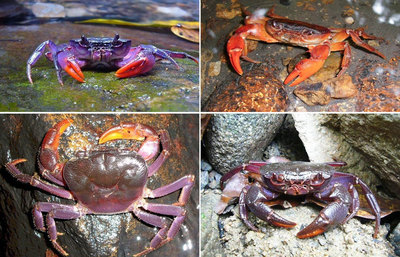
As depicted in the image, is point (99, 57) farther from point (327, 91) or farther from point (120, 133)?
point (327, 91)

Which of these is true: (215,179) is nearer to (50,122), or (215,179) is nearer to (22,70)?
(50,122)

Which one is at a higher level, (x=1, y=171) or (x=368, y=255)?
(x=1, y=171)

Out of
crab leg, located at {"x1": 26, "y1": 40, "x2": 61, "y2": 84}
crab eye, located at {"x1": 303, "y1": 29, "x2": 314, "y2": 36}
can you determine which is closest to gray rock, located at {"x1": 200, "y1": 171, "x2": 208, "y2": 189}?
crab leg, located at {"x1": 26, "y1": 40, "x2": 61, "y2": 84}

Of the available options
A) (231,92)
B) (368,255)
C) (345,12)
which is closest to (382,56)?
(345,12)

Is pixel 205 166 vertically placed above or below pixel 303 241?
below

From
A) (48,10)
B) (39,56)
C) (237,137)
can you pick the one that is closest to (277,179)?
(237,137)

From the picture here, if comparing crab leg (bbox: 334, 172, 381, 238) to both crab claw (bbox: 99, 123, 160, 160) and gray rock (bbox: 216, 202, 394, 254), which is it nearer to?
gray rock (bbox: 216, 202, 394, 254)
